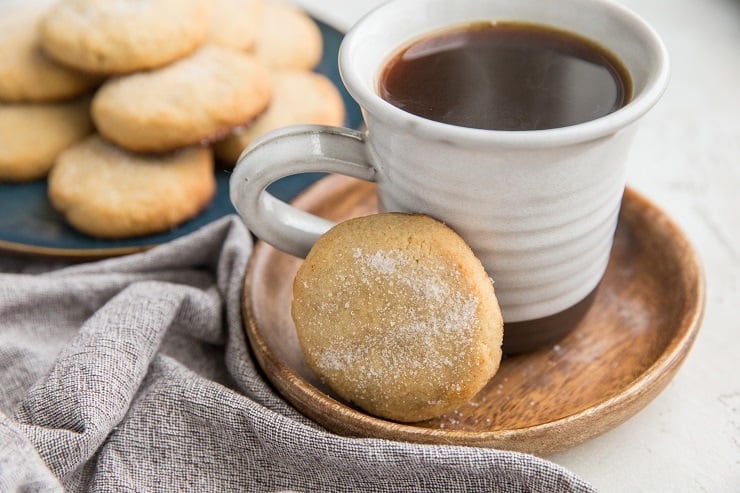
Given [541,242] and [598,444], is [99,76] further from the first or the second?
[598,444]

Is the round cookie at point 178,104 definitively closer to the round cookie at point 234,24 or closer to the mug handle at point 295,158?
the round cookie at point 234,24

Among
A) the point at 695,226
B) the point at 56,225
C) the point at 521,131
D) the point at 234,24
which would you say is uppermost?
the point at 521,131

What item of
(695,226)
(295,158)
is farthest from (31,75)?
(695,226)

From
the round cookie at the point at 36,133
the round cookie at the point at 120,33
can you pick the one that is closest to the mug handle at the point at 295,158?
the round cookie at the point at 120,33

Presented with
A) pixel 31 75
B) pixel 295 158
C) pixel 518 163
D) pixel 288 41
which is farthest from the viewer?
pixel 288 41

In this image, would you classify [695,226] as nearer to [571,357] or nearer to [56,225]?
[571,357]

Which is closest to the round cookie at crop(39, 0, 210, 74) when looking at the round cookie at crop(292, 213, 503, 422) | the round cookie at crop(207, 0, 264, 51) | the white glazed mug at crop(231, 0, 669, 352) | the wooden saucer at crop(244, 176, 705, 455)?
the round cookie at crop(207, 0, 264, 51)

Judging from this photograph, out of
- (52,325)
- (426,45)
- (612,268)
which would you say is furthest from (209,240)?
(612,268)
